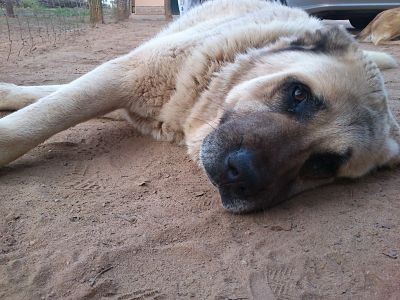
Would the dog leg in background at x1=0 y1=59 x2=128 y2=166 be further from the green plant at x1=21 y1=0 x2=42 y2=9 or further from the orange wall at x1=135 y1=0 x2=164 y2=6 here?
the orange wall at x1=135 y1=0 x2=164 y2=6

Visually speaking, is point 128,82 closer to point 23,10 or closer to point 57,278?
point 57,278

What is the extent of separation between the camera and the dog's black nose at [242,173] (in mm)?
2006

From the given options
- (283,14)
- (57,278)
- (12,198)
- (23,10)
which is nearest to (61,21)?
(23,10)

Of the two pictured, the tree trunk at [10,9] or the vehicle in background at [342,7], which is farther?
the vehicle in background at [342,7]

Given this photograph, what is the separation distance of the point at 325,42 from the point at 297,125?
0.75 meters

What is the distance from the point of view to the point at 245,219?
2145 mm

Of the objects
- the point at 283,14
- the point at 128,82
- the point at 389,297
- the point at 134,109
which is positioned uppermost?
the point at 283,14

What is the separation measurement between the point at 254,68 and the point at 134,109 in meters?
0.82

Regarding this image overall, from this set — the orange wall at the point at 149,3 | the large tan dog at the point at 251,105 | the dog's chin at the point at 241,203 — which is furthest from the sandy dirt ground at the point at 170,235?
the orange wall at the point at 149,3

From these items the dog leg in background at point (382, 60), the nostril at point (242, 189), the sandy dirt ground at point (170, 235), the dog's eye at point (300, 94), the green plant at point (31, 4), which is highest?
the green plant at point (31, 4)

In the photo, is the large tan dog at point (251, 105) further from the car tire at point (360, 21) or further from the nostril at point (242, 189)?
the car tire at point (360, 21)

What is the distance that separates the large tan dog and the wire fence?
375cm

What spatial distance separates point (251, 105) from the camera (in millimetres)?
2357

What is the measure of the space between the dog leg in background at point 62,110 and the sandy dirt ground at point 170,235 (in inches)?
5.9
